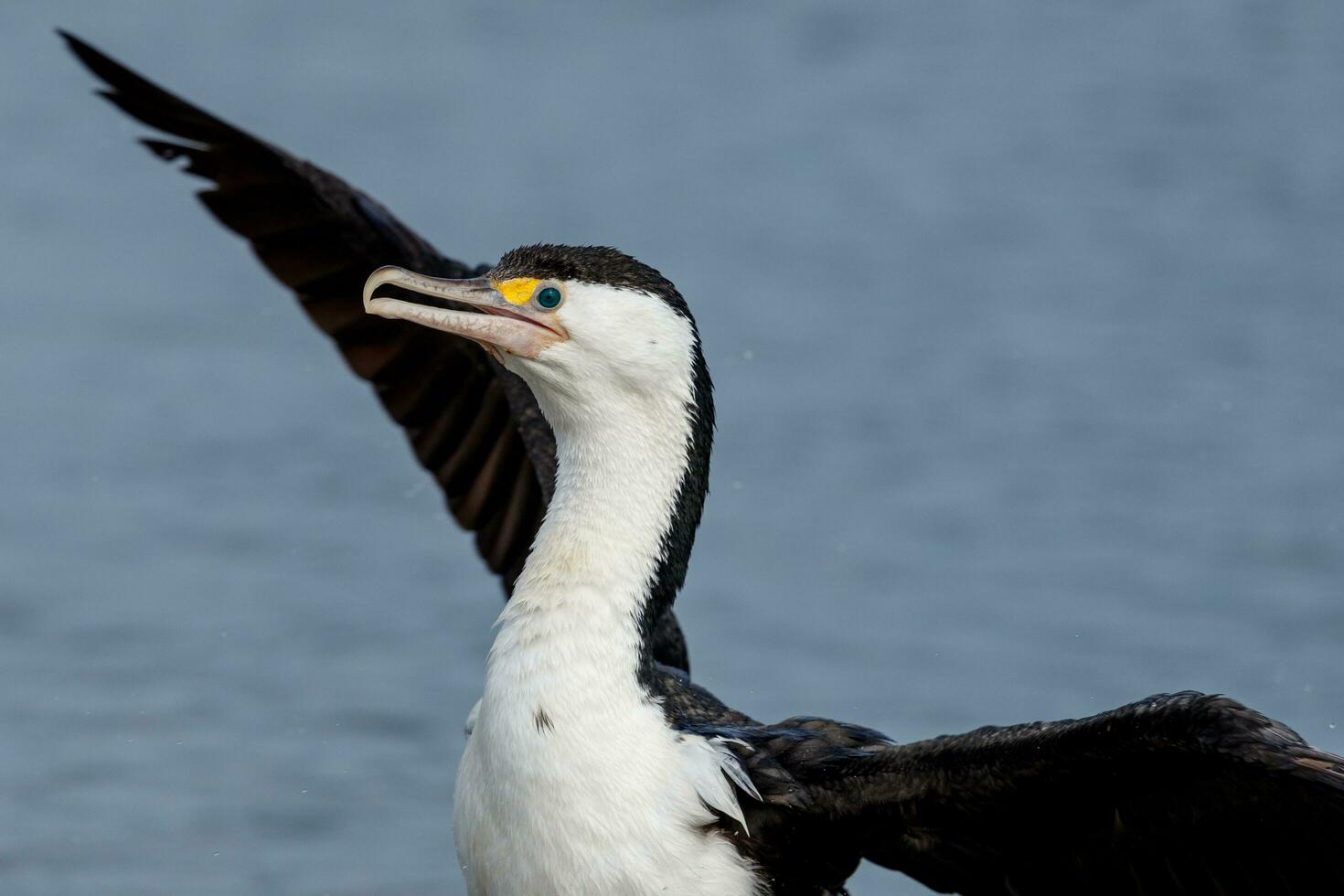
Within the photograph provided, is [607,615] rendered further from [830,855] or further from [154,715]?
[154,715]

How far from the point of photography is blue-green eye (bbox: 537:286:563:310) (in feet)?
20.8

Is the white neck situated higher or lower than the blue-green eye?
lower

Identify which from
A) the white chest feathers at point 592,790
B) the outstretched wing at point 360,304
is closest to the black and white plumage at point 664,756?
the white chest feathers at point 592,790

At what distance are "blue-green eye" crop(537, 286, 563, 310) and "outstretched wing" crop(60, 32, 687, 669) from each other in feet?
6.75

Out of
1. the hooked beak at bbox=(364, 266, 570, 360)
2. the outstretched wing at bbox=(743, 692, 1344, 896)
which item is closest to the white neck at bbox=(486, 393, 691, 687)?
the hooked beak at bbox=(364, 266, 570, 360)

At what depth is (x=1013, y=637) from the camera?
10.9 meters

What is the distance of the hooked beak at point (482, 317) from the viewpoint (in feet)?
20.5

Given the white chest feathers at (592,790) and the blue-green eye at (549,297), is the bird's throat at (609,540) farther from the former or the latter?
the blue-green eye at (549,297)

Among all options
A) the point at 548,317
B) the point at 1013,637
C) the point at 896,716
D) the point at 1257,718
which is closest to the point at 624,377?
the point at 548,317

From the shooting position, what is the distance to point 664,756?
614 cm

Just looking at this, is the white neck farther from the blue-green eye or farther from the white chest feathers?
the blue-green eye

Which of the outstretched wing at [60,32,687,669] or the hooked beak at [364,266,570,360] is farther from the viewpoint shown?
the outstretched wing at [60,32,687,669]

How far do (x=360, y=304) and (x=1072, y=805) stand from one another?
371 cm

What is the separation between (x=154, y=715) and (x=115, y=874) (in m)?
1.39
